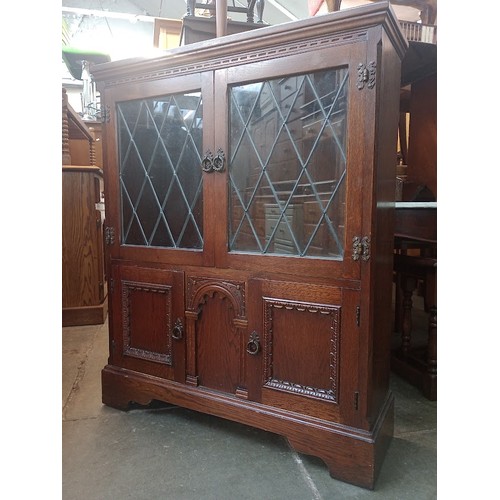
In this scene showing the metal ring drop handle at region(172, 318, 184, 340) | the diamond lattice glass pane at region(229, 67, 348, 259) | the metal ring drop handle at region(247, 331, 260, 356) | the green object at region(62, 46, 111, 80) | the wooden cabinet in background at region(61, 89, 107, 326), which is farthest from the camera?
the green object at region(62, 46, 111, 80)

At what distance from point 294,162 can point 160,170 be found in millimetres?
510

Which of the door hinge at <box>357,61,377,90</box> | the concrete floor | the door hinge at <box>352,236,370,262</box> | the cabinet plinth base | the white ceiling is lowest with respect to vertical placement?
the concrete floor

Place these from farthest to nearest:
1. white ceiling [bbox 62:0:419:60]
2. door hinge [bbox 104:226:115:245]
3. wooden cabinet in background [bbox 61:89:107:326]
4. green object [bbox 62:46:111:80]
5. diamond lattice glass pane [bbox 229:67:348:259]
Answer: white ceiling [bbox 62:0:419:60] < green object [bbox 62:46:111:80] < wooden cabinet in background [bbox 61:89:107:326] < door hinge [bbox 104:226:115:245] < diamond lattice glass pane [bbox 229:67:348:259]

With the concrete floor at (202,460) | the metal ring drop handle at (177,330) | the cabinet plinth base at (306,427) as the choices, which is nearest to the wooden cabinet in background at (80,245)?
the concrete floor at (202,460)

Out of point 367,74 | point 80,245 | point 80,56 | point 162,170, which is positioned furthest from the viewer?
point 80,56

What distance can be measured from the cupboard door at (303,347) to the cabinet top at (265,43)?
0.68 m

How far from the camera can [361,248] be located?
1.11 m

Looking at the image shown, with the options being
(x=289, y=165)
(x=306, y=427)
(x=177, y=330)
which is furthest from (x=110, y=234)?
(x=306, y=427)

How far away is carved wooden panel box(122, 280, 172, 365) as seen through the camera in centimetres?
149

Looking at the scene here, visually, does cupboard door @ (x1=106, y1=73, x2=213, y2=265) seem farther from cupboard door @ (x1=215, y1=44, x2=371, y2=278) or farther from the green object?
the green object

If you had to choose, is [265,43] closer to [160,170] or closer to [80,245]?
[160,170]

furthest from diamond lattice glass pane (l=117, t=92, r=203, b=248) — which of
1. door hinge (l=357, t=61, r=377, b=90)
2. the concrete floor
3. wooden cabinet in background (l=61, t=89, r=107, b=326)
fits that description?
wooden cabinet in background (l=61, t=89, r=107, b=326)
